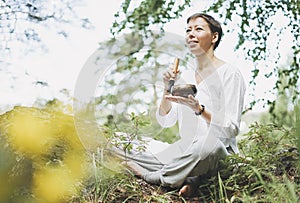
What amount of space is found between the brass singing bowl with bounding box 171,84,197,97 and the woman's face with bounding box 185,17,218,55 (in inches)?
8.0

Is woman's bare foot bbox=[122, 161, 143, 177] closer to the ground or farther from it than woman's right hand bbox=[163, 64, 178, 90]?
closer to the ground

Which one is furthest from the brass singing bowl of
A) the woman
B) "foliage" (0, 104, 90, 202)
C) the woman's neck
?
"foliage" (0, 104, 90, 202)

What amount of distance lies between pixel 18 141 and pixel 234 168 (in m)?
0.76

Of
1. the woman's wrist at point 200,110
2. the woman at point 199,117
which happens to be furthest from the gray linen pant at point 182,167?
the woman's wrist at point 200,110

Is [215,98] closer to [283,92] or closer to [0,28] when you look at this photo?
[283,92]

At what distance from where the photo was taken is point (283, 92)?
91.7 inches

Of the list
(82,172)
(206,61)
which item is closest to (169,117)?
(206,61)

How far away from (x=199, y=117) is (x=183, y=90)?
0.14 meters

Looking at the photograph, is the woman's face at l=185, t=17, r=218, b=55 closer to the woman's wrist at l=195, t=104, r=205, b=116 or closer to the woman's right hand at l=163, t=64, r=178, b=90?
the woman's right hand at l=163, t=64, r=178, b=90

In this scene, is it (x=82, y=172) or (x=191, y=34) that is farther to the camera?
(x=191, y=34)

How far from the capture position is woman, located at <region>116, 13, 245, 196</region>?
1.57m

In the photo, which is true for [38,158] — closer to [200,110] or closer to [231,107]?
[200,110]

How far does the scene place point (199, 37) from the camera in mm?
1699

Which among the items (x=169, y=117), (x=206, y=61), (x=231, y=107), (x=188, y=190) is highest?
(x=206, y=61)
